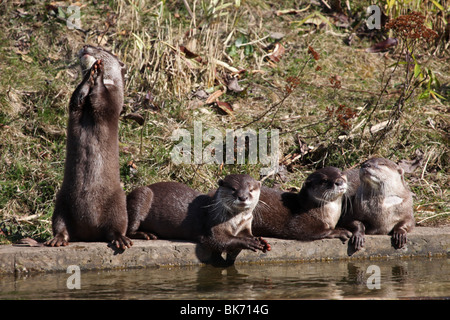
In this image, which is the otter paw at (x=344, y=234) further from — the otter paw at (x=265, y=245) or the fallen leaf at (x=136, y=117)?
the fallen leaf at (x=136, y=117)

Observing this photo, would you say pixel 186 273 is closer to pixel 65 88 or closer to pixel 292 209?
pixel 292 209

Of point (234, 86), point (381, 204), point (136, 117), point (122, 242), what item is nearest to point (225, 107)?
point (234, 86)

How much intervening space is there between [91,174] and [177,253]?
71 centimetres

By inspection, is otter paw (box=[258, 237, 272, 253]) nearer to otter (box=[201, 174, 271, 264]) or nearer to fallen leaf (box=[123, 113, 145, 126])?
otter (box=[201, 174, 271, 264])

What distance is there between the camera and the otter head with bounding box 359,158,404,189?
4.64m

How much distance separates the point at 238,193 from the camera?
427cm

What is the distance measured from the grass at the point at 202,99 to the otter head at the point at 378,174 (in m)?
0.72

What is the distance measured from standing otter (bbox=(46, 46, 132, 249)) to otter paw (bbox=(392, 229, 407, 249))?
1.74 meters

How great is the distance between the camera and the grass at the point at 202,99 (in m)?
5.57

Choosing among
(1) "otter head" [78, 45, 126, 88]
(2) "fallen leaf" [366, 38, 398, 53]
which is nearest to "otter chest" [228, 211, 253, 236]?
(1) "otter head" [78, 45, 126, 88]

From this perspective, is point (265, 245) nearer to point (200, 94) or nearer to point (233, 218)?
point (233, 218)

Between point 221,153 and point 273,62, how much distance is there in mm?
1771

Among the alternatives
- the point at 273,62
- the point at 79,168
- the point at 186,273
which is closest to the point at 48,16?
the point at 273,62

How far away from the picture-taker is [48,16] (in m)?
7.11
